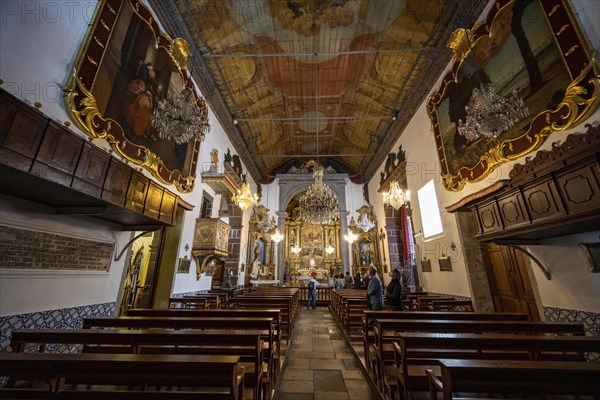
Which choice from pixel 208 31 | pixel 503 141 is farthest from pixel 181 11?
pixel 503 141

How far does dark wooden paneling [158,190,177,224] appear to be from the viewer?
3879 millimetres

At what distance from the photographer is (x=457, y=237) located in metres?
5.15

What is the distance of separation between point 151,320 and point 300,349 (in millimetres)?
2642

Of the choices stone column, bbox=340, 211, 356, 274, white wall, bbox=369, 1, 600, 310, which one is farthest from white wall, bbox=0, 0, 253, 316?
stone column, bbox=340, 211, 356, 274

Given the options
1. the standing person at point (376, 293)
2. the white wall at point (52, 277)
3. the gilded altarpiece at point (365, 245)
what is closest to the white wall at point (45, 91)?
the white wall at point (52, 277)

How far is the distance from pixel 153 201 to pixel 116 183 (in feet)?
2.35

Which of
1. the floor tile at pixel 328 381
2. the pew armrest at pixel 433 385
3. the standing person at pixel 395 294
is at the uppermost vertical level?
the standing person at pixel 395 294

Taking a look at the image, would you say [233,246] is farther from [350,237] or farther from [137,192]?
[137,192]

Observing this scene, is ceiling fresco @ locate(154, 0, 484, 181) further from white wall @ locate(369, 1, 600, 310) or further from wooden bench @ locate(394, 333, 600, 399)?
wooden bench @ locate(394, 333, 600, 399)

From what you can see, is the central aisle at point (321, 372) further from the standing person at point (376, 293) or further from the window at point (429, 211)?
the window at point (429, 211)

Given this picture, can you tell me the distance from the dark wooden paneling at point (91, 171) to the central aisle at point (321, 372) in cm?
298

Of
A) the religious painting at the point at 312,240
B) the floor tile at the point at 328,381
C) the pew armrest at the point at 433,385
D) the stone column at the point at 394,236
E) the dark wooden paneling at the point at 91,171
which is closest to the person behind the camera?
the pew armrest at the point at 433,385

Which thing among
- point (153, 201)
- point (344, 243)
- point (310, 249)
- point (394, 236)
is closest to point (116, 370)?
point (153, 201)

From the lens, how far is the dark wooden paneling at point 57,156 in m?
2.15
